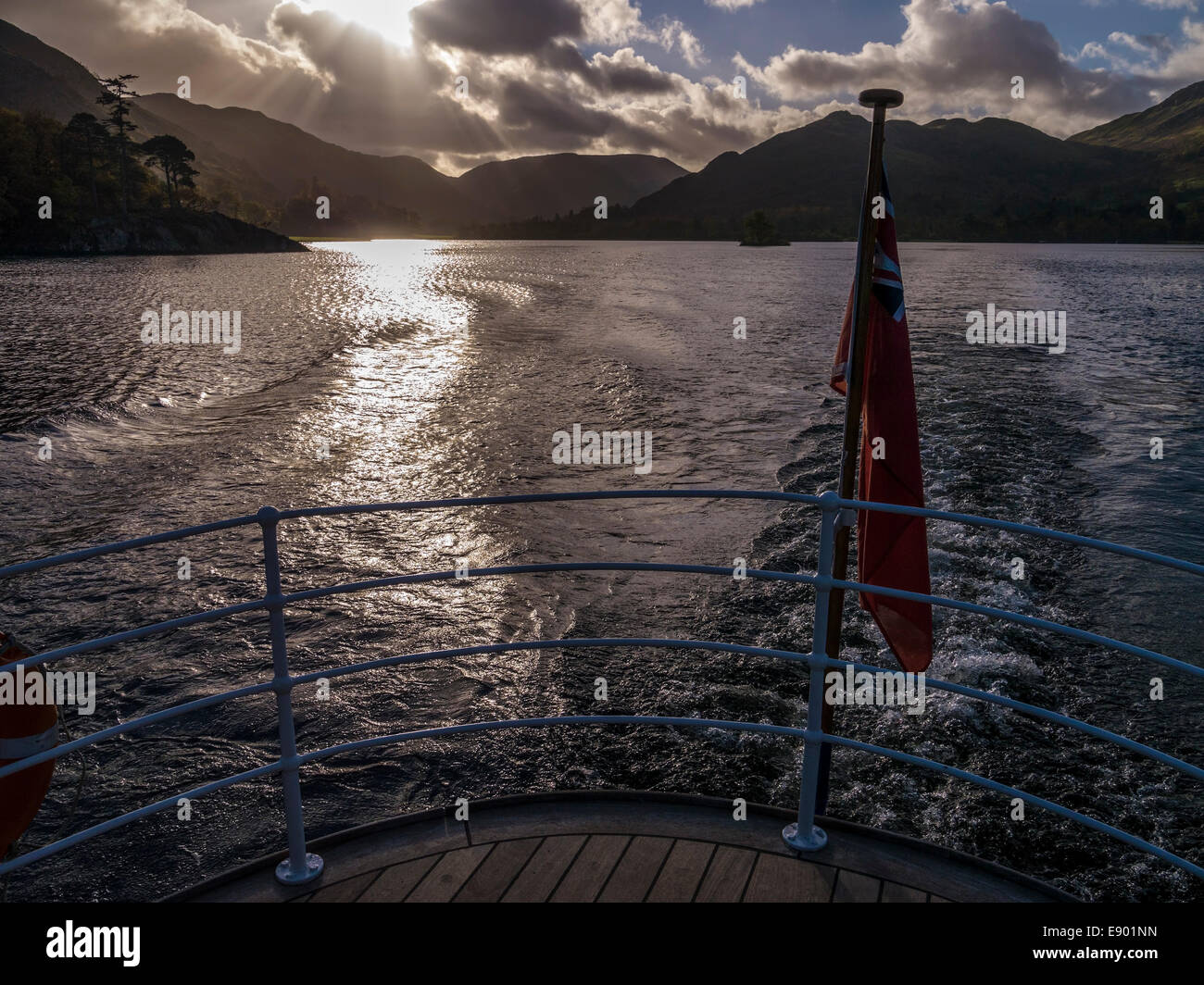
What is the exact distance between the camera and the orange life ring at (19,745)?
342cm

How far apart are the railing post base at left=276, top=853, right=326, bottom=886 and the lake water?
13.4ft

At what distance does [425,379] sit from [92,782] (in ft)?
69.5

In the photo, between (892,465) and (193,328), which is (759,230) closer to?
(193,328)

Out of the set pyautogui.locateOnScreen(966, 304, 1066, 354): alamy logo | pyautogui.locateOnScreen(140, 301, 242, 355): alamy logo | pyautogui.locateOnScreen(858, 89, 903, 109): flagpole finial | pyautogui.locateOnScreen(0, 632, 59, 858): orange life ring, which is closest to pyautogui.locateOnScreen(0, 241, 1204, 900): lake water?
pyautogui.locateOnScreen(140, 301, 242, 355): alamy logo

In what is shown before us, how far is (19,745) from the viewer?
11.3ft

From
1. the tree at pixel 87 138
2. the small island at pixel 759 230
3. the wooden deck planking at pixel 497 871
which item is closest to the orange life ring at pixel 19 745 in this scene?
the wooden deck planking at pixel 497 871

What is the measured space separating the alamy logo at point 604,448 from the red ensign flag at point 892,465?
13.8 meters

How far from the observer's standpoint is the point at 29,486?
16625 mm

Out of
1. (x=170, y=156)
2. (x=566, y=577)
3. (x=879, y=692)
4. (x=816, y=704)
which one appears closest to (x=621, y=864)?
(x=816, y=704)

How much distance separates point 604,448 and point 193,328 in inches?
1070
